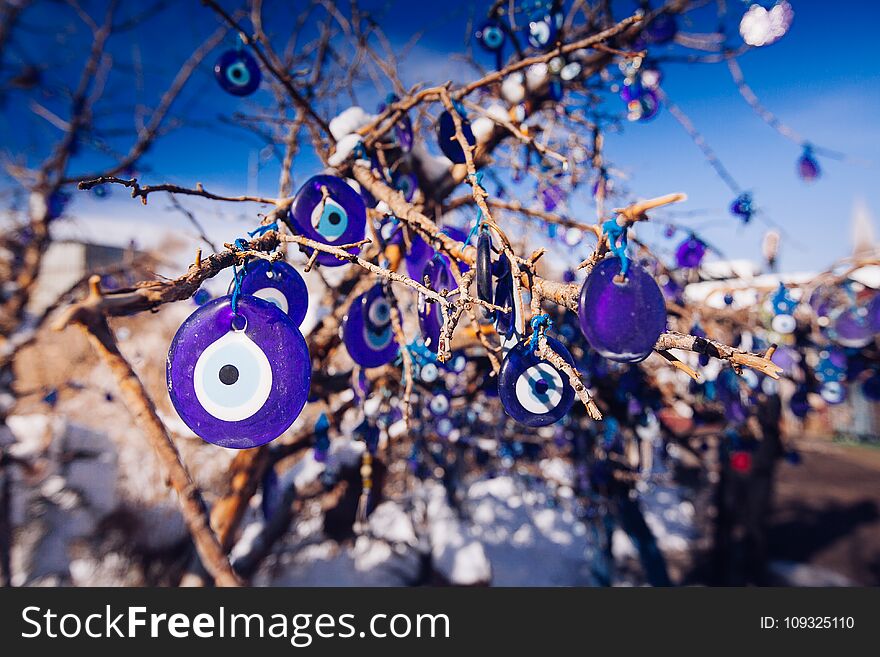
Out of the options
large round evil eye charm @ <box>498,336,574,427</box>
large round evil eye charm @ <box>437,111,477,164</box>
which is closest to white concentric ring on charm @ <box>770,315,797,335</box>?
large round evil eye charm @ <box>437,111,477,164</box>

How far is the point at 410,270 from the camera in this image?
4.63 ft

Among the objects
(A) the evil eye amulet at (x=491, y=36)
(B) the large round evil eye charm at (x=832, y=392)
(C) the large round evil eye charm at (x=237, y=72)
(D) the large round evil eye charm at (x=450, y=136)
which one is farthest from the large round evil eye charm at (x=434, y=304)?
(B) the large round evil eye charm at (x=832, y=392)

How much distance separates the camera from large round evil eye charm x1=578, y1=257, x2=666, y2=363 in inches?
34.1

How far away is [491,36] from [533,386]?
1.90 m

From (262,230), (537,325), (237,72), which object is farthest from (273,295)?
(237,72)

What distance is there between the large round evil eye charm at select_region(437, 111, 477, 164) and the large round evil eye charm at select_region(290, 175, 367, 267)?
447mm

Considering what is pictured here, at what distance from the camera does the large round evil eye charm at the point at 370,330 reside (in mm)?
1283

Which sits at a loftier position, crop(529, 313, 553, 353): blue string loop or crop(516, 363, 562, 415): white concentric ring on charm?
crop(529, 313, 553, 353): blue string loop

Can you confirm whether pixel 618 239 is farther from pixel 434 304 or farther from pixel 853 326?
pixel 853 326

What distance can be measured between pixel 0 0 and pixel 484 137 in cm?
364

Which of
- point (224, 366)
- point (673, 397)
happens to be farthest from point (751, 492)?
point (224, 366)

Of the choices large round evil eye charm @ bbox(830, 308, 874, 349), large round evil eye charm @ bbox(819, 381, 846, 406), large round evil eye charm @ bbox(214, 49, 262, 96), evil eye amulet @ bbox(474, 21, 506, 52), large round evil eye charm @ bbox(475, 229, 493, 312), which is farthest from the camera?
large round evil eye charm @ bbox(819, 381, 846, 406)

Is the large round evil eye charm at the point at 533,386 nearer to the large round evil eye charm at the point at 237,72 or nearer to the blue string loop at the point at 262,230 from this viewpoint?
the blue string loop at the point at 262,230

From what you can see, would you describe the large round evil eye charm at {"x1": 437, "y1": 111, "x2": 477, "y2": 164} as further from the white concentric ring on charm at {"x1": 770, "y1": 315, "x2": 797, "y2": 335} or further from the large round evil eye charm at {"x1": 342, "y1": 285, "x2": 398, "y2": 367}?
the white concentric ring on charm at {"x1": 770, "y1": 315, "x2": 797, "y2": 335}
